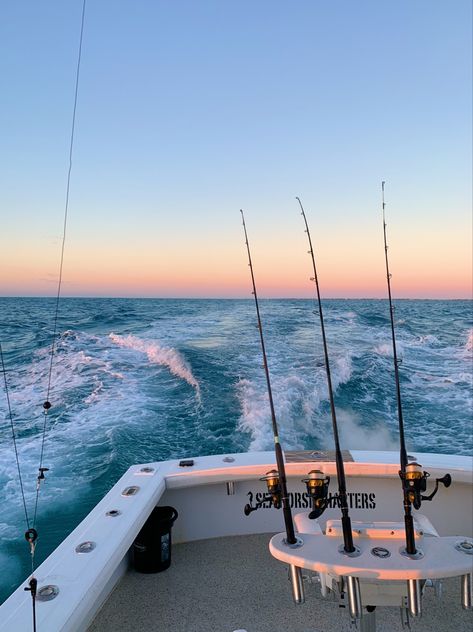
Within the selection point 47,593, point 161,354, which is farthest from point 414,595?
point 161,354

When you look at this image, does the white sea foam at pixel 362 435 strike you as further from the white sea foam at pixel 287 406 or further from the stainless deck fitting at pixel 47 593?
the stainless deck fitting at pixel 47 593

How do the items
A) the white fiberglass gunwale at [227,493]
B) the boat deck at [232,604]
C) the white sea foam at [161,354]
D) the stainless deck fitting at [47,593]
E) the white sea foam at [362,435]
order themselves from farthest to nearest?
1. the white sea foam at [161,354]
2. the white sea foam at [362,435]
3. the white fiberglass gunwale at [227,493]
4. the boat deck at [232,604]
5. the stainless deck fitting at [47,593]

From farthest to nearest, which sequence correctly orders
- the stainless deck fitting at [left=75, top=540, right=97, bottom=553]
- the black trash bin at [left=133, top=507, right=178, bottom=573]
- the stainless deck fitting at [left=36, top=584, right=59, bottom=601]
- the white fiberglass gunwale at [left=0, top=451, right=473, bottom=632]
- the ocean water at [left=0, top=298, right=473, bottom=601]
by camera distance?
the ocean water at [left=0, top=298, right=473, bottom=601] → the black trash bin at [left=133, top=507, right=178, bottom=573] → the white fiberglass gunwale at [left=0, top=451, right=473, bottom=632] → the stainless deck fitting at [left=75, top=540, right=97, bottom=553] → the stainless deck fitting at [left=36, top=584, right=59, bottom=601]

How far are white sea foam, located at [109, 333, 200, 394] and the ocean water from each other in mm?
35

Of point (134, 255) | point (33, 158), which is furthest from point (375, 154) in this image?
point (134, 255)

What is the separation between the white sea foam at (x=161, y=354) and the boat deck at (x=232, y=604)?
195 inches

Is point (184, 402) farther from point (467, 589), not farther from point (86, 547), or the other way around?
point (467, 589)

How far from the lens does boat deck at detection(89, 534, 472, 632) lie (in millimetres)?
1836

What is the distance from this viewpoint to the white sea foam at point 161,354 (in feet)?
26.2

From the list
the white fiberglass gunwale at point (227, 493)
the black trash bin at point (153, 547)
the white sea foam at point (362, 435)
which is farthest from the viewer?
the white sea foam at point (362, 435)

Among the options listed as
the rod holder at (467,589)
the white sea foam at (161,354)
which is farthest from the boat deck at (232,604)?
the white sea foam at (161,354)

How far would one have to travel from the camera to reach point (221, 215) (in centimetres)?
700

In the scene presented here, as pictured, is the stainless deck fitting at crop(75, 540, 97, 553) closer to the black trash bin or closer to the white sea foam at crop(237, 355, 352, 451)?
the black trash bin

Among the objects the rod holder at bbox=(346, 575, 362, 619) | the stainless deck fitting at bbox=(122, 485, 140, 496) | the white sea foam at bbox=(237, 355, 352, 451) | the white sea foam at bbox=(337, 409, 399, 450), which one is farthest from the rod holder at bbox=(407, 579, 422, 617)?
the white sea foam at bbox=(337, 409, 399, 450)
